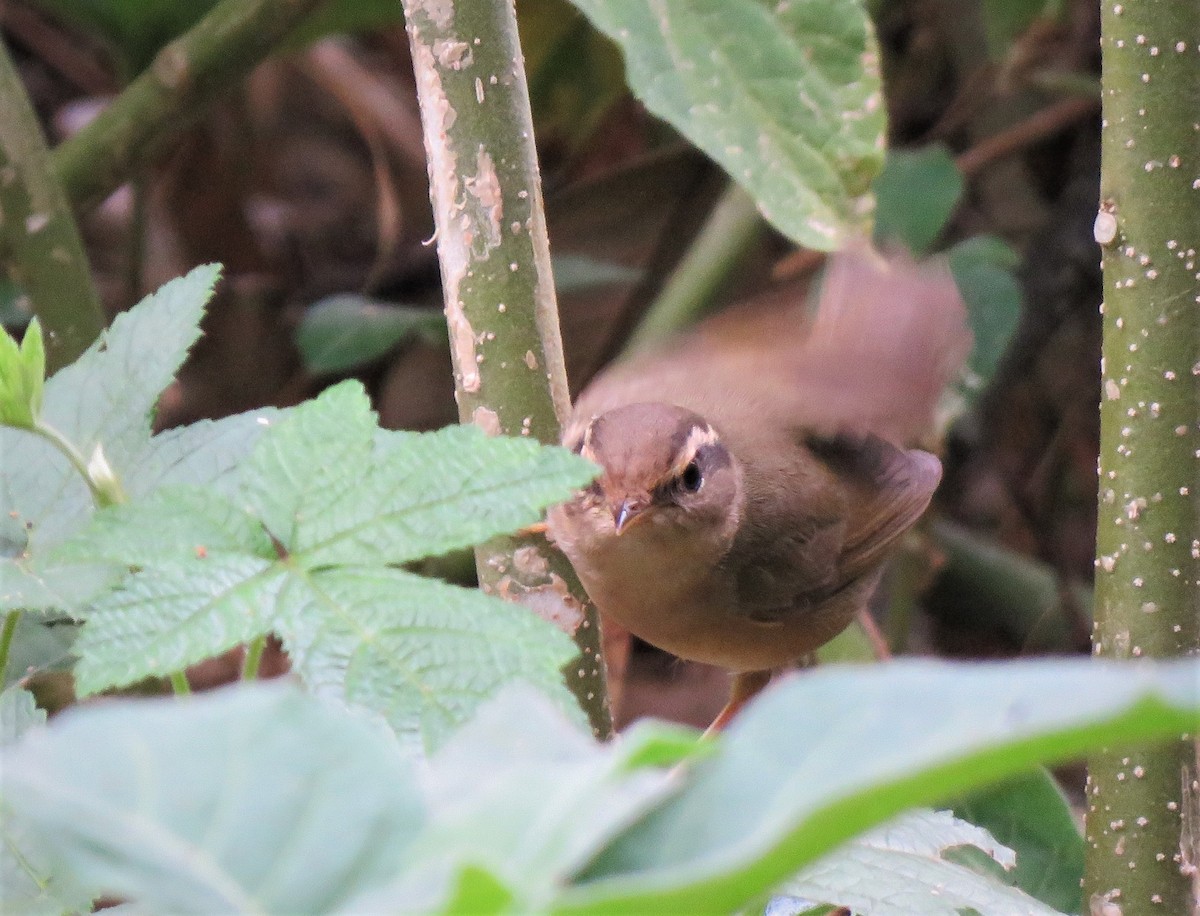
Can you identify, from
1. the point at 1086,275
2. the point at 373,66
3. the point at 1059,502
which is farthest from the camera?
the point at 373,66

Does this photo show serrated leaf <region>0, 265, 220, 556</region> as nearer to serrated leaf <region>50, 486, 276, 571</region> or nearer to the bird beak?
serrated leaf <region>50, 486, 276, 571</region>

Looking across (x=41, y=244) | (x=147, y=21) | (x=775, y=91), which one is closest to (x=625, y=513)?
(x=775, y=91)

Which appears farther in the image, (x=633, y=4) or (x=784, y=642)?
(x=784, y=642)

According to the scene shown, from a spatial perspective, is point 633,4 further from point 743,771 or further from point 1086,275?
point 1086,275

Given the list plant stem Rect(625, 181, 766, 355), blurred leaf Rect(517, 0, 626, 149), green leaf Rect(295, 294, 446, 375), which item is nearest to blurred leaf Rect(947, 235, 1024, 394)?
plant stem Rect(625, 181, 766, 355)

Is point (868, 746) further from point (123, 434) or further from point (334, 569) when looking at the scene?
point (123, 434)

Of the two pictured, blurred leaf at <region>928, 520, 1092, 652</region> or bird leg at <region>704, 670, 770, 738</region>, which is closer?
bird leg at <region>704, 670, 770, 738</region>

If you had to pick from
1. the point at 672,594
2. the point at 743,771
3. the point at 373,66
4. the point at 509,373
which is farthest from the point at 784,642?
the point at 373,66
